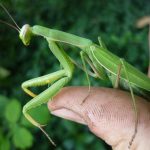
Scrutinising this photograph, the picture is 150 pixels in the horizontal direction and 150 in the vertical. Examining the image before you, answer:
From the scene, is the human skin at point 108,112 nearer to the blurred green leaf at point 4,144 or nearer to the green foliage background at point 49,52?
the green foliage background at point 49,52

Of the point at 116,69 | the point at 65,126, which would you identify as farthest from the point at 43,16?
the point at 116,69

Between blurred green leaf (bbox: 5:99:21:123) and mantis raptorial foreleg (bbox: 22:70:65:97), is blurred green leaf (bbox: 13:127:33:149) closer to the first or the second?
blurred green leaf (bbox: 5:99:21:123)

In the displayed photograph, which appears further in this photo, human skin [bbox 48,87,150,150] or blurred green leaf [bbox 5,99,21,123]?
blurred green leaf [bbox 5,99,21,123]

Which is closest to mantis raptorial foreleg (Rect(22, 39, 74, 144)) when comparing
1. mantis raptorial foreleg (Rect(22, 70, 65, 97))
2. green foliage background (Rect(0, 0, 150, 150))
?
mantis raptorial foreleg (Rect(22, 70, 65, 97))

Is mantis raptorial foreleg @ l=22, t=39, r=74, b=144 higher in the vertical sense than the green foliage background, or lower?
higher

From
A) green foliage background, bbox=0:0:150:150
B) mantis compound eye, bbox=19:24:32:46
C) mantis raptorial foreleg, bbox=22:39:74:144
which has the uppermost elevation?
mantis compound eye, bbox=19:24:32:46

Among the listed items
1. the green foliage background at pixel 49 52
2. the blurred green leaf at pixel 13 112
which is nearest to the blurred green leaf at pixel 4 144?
the green foliage background at pixel 49 52

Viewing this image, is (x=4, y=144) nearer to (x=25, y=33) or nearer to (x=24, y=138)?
(x=24, y=138)

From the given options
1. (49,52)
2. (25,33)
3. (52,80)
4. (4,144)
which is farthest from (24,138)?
(49,52)
